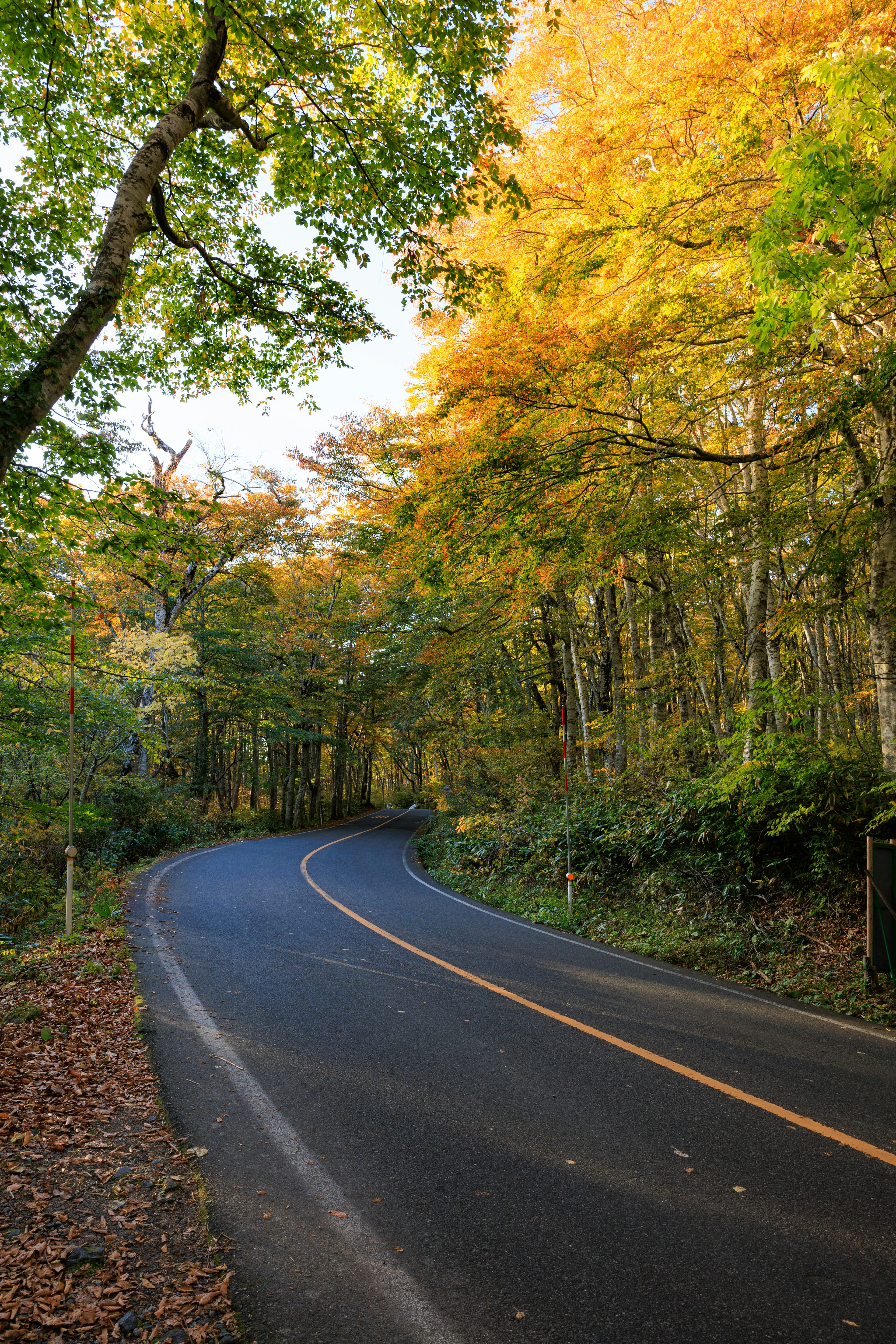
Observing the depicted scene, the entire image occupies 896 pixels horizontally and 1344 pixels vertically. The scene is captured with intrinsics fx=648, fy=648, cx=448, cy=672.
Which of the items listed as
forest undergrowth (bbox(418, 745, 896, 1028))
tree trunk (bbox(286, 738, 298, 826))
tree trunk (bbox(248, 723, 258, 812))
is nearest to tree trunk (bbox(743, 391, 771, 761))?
forest undergrowth (bbox(418, 745, 896, 1028))

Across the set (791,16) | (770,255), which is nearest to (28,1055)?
(770,255)

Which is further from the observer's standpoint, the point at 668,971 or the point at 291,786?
the point at 291,786

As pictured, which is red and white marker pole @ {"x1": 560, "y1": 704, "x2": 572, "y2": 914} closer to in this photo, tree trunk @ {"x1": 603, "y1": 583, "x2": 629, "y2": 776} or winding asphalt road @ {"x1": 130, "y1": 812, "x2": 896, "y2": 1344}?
winding asphalt road @ {"x1": 130, "y1": 812, "x2": 896, "y2": 1344}

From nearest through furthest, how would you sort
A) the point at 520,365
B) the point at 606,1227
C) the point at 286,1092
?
the point at 606,1227 < the point at 286,1092 < the point at 520,365

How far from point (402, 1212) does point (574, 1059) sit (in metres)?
1.95

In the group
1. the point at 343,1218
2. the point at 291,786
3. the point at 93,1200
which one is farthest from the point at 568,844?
the point at 291,786

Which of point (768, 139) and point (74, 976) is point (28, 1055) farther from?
point (768, 139)

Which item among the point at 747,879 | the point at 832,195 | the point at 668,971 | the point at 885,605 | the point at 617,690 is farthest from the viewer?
the point at 617,690

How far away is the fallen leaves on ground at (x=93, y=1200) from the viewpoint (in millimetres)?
2225

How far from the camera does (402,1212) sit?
2826 millimetres

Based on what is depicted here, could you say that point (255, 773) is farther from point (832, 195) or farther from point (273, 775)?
point (832, 195)

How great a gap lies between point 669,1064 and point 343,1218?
256 cm

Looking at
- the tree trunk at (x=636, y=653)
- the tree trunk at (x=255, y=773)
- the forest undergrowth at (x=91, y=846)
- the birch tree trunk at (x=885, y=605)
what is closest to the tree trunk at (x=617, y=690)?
the tree trunk at (x=636, y=653)

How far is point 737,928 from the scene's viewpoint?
7.58 m
